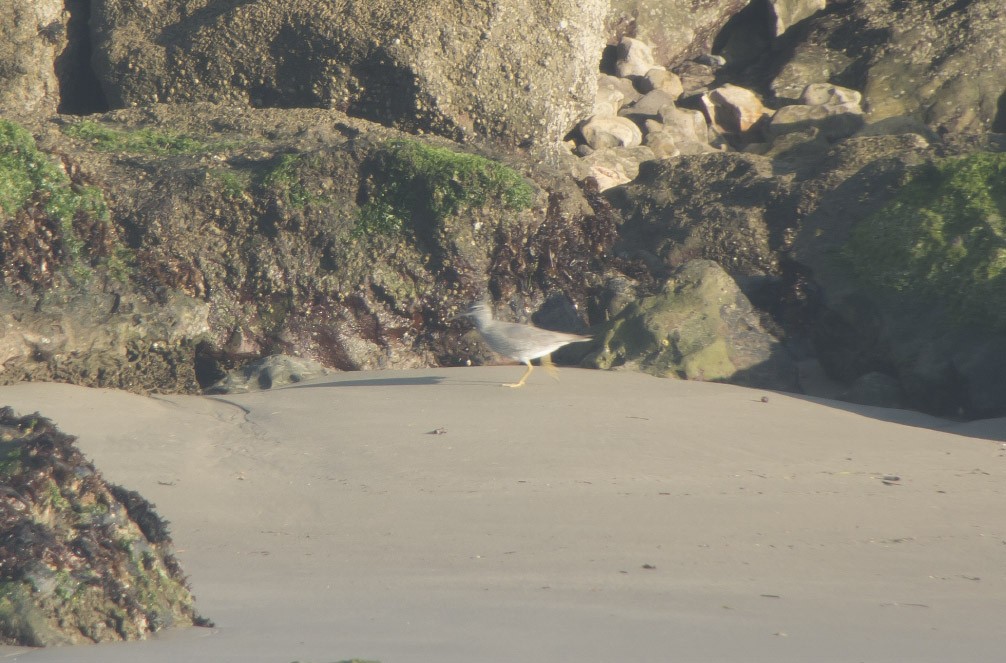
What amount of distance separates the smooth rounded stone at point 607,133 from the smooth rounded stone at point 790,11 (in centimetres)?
330

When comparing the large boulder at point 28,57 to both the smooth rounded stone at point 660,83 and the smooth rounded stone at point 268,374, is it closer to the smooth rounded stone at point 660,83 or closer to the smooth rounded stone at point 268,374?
the smooth rounded stone at point 268,374

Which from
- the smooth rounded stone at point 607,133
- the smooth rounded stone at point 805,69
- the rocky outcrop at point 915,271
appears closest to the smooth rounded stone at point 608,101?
the smooth rounded stone at point 607,133

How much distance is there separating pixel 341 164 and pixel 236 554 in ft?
15.1

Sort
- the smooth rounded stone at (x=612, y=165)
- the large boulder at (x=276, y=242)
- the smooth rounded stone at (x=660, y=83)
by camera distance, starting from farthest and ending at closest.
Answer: the smooth rounded stone at (x=660, y=83), the smooth rounded stone at (x=612, y=165), the large boulder at (x=276, y=242)

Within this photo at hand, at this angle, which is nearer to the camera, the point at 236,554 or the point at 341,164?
the point at 236,554

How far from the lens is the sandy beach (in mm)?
2592

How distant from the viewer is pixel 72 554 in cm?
247

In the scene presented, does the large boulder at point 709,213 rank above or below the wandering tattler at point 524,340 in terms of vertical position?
above

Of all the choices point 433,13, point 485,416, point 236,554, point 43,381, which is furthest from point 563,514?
point 433,13

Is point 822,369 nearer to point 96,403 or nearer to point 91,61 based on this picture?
point 96,403

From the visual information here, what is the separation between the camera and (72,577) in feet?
7.92

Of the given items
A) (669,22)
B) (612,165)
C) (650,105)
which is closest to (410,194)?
(612,165)

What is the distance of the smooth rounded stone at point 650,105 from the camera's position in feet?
36.5

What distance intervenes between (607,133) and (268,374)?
504 centimetres
